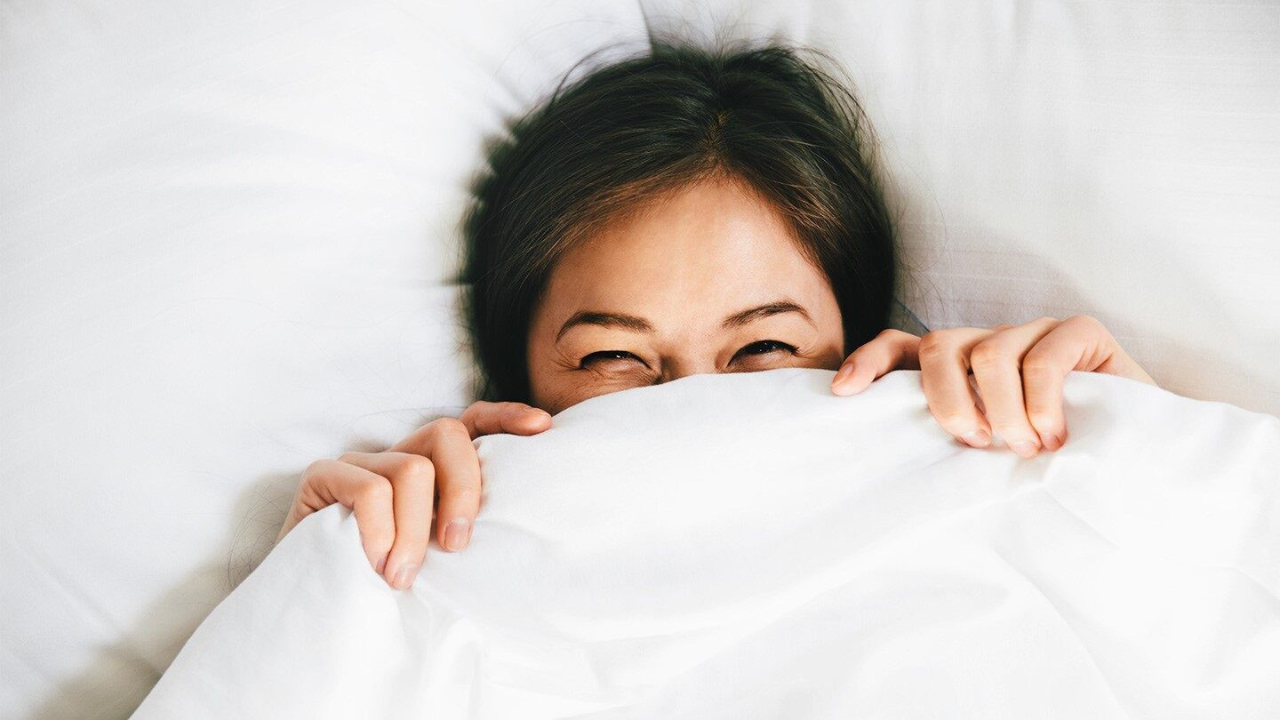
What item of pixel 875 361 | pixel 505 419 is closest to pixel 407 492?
pixel 505 419

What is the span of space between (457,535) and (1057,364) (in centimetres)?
46

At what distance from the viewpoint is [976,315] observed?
0.94 m

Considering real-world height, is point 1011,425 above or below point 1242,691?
above

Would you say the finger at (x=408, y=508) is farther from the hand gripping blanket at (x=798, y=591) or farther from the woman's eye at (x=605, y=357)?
the woman's eye at (x=605, y=357)

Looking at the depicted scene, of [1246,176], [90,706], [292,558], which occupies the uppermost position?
[1246,176]

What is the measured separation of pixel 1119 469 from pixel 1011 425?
7 cm

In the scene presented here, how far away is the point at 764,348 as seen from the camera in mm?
870

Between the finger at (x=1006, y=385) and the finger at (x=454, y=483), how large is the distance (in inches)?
14.9

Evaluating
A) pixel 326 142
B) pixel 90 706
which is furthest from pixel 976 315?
pixel 90 706

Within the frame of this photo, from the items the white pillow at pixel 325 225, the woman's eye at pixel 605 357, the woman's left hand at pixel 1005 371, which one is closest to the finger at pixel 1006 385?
the woman's left hand at pixel 1005 371

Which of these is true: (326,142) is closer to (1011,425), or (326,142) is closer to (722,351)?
(722,351)

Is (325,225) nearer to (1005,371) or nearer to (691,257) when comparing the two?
(691,257)

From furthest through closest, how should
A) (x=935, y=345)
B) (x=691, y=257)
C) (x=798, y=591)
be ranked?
(x=691, y=257)
(x=935, y=345)
(x=798, y=591)

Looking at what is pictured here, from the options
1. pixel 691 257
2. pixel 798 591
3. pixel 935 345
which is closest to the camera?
pixel 798 591
